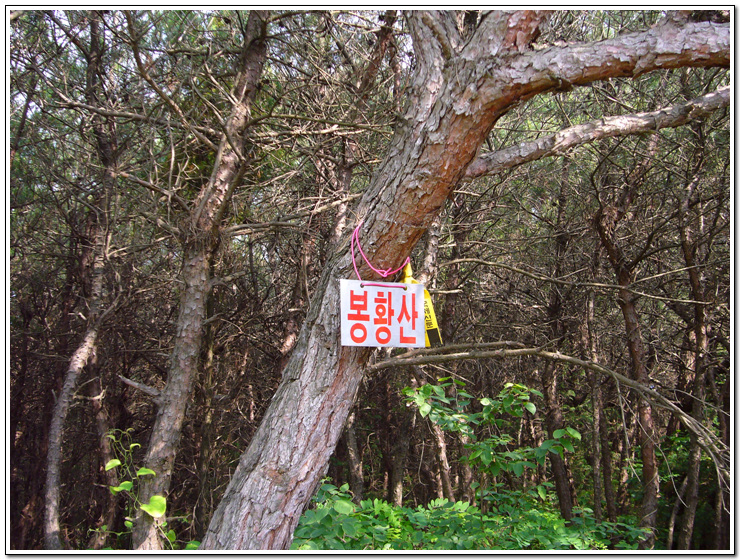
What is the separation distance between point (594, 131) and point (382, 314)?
4.21 feet

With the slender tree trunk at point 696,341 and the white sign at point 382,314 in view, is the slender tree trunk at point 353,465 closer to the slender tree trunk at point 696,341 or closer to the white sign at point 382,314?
the slender tree trunk at point 696,341

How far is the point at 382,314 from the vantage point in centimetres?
185

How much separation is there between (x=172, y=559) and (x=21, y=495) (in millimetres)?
5677

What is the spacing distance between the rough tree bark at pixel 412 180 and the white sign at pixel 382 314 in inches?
4.6

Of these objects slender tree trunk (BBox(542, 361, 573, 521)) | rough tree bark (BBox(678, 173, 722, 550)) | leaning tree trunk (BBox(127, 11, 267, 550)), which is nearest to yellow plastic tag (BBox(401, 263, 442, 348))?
leaning tree trunk (BBox(127, 11, 267, 550))

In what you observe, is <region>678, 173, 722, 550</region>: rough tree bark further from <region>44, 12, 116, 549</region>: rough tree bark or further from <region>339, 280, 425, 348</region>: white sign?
<region>44, 12, 116, 549</region>: rough tree bark

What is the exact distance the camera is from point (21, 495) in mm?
6023

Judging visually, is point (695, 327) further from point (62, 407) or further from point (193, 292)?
point (62, 407)

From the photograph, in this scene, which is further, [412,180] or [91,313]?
[91,313]

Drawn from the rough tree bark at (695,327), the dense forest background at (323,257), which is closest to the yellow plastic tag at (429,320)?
the dense forest background at (323,257)

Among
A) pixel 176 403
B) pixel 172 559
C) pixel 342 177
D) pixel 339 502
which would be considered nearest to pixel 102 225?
pixel 176 403

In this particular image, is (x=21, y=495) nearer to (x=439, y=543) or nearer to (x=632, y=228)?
(x=439, y=543)

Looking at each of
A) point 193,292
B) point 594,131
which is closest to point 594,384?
point 594,131

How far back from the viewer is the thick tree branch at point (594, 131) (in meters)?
2.12
